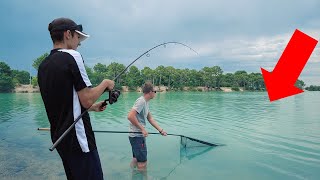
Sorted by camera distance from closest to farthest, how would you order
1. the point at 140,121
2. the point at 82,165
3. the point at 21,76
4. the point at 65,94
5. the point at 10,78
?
1. the point at 65,94
2. the point at 82,165
3. the point at 140,121
4. the point at 10,78
5. the point at 21,76

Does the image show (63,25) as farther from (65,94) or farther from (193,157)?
(193,157)

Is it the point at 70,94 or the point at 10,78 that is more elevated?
the point at 10,78

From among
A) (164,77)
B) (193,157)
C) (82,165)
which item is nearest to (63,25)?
(82,165)

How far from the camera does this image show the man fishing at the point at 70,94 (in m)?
2.70

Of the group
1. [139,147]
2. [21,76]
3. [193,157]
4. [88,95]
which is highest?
[21,76]

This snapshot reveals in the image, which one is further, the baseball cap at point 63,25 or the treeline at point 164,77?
the treeline at point 164,77

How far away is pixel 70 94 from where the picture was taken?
2752 millimetres

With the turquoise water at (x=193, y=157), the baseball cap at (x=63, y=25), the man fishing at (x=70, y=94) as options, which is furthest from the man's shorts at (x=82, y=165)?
the turquoise water at (x=193, y=157)

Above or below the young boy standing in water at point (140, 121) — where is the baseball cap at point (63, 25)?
above

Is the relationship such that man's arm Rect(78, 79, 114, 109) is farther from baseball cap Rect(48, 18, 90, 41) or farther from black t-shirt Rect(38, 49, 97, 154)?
baseball cap Rect(48, 18, 90, 41)

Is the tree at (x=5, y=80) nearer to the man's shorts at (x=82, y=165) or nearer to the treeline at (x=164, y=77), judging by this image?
the treeline at (x=164, y=77)

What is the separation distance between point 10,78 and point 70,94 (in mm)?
93391

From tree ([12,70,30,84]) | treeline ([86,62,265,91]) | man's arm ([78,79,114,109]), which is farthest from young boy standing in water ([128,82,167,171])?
treeline ([86,62,265,91])

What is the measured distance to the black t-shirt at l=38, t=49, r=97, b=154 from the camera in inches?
105
